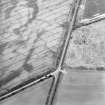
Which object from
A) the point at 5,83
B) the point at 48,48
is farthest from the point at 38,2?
the point at 5,83

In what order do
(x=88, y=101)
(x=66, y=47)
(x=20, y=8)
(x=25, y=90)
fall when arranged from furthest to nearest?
(x=20, y=8), (x=66, y=47), (x=25, y=90), (x=88, y=101)

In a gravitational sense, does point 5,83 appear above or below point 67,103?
above

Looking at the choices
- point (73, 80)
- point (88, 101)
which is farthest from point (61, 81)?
point (88, 101)

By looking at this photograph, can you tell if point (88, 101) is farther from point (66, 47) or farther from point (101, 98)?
point (66, 47)

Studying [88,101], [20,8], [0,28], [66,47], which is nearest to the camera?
[88,101]

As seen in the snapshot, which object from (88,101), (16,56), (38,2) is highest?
(38,2)

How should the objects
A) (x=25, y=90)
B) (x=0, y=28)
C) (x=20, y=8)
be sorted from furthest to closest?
(x=20, y=8)
(x=0, y=28)
(x=25, y=90)

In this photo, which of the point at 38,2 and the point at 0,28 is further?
the point at 38,2

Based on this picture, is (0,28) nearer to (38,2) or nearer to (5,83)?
(38,2)

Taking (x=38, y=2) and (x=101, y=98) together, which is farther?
(x=38, y=2)
